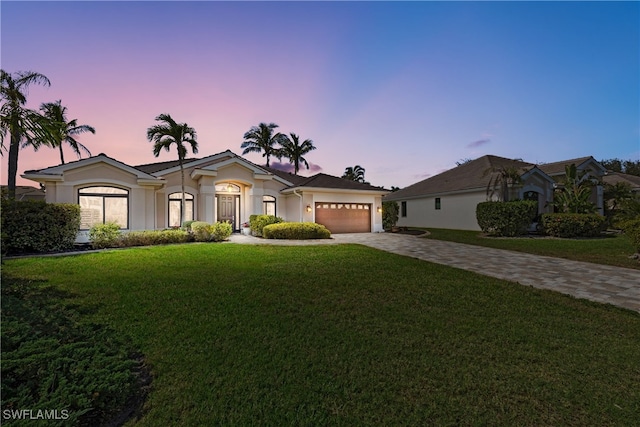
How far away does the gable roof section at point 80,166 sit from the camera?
480 inches

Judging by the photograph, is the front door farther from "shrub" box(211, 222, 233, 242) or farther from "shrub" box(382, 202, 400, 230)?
"shrub" box(382, 202, 400, 230)

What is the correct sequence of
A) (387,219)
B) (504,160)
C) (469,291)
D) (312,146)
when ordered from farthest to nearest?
(312,146) < (504,160) < (387,219) < (469,291)

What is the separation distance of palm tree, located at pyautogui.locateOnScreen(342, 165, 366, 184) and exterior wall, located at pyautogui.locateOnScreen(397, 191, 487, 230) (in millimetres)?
20967

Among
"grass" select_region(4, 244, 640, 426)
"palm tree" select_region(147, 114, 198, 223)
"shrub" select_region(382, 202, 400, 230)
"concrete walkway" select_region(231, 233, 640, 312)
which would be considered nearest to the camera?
"grass" select_region(4, 244, 640, 426)

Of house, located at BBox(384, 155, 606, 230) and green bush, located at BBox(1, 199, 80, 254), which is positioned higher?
house, located at BBox(384, 155, 606, 230)

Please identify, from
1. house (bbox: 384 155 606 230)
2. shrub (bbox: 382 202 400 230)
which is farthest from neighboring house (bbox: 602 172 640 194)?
shrub (bbox: 382 202 400 230)

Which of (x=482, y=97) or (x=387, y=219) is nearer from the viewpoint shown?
(x=482, y=97)

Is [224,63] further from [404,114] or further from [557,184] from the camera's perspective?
[557,184]

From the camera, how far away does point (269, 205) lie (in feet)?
61.4

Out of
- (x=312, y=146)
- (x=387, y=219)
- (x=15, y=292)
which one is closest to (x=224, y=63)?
(x=15, y=292)

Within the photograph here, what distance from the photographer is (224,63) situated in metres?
11.3

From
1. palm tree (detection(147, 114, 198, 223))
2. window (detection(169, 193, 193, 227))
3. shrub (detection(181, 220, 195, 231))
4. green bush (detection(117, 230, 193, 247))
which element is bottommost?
green bush (detection(117, 230, 193, 247))

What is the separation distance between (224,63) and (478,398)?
13003 mm

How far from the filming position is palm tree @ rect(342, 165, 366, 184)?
1834 inches
